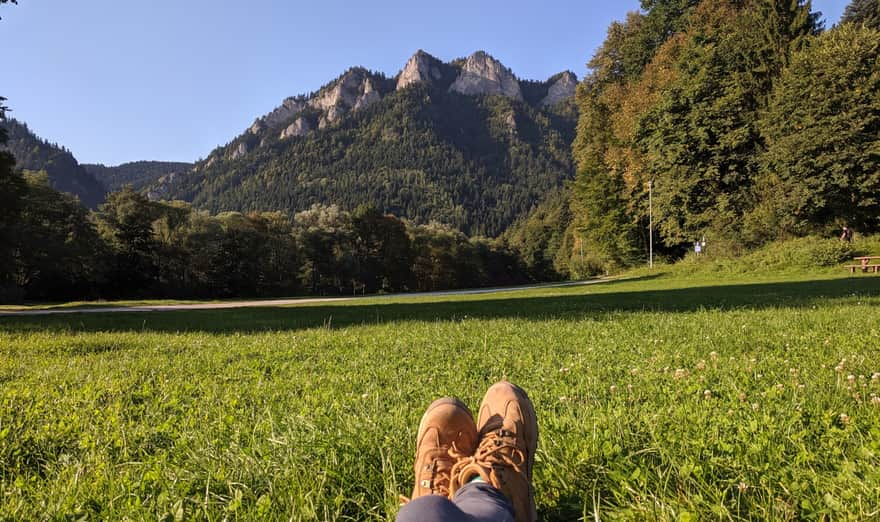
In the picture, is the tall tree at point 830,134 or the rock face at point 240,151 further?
the rock face at point 240,151

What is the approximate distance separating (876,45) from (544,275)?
7228 centimetres

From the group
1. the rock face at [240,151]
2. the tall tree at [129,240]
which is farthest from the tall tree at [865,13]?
the rock face at [240,151]

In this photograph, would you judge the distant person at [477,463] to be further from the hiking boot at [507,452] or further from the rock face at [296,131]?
the rock face at [296,131]

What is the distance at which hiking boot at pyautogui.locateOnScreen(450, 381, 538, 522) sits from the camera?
69.2 inches

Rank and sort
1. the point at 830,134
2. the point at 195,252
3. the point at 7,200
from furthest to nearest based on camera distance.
Answer: the point at 195,252, the point at 830,134, the point at 7,200

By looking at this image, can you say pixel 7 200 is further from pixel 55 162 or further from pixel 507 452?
pixel 55 162

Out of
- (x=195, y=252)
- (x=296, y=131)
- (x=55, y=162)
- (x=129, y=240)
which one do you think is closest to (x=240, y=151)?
(x=296, y=131)

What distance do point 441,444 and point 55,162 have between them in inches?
9006

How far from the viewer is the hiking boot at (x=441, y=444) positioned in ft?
6.30

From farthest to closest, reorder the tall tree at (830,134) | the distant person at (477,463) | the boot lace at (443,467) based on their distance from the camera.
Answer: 1. the tall tree at (830,134)
2. the boot lace at (443,467)
3. the distant person at (477,463)

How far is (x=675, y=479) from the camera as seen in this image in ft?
6.16

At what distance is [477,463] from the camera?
186 cm

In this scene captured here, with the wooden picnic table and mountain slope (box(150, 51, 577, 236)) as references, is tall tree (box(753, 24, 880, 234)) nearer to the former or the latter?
the wooden picnic table

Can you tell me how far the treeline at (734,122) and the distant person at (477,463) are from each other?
31464mm
